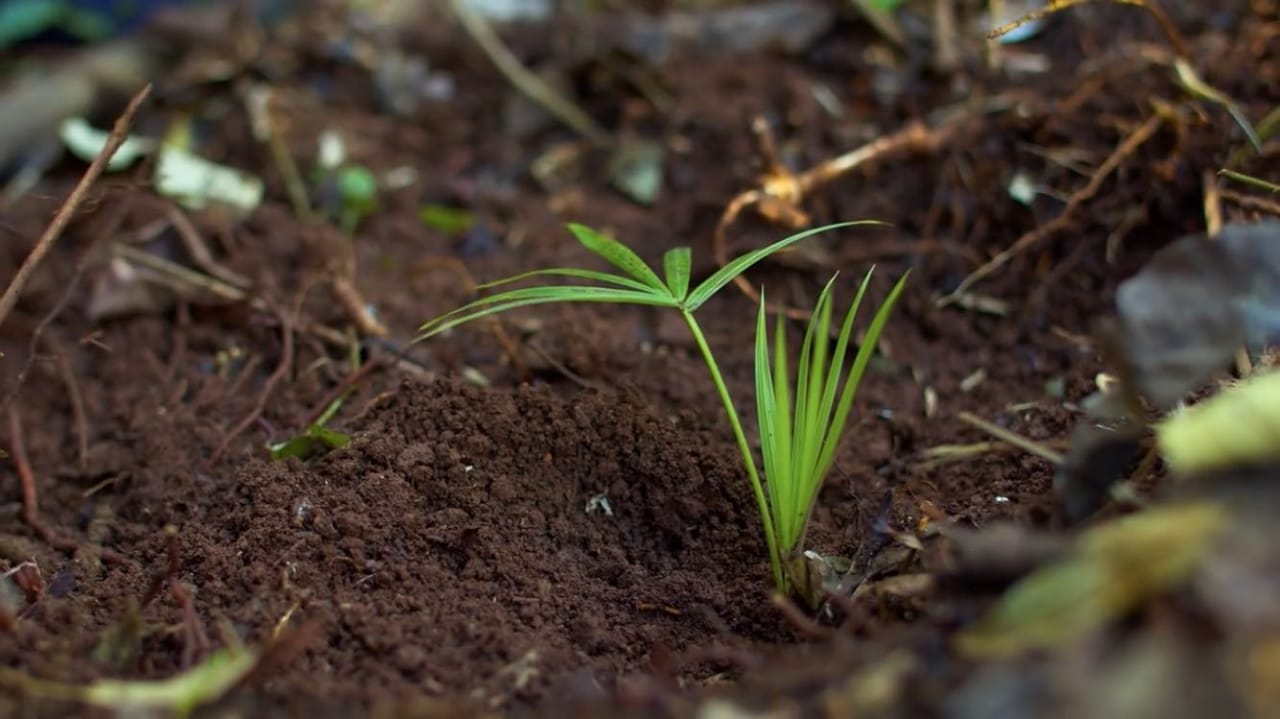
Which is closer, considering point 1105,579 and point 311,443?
point 1105,579

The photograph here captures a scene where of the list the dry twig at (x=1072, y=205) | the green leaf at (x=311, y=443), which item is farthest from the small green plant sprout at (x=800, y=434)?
the dry twig at (x=1072, y=205)

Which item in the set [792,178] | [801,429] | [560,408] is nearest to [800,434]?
[801,429]

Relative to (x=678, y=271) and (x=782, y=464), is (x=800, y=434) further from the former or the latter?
(x=678, y=271)

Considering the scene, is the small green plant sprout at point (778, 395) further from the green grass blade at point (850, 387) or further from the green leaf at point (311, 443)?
the green leaf at point (311, 443)

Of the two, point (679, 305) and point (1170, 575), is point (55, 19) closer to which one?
point (679, 305)

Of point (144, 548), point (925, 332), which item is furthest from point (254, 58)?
point (925, 332)

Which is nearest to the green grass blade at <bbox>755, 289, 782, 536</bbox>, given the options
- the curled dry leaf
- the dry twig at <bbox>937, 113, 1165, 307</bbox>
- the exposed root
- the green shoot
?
the green shoot
